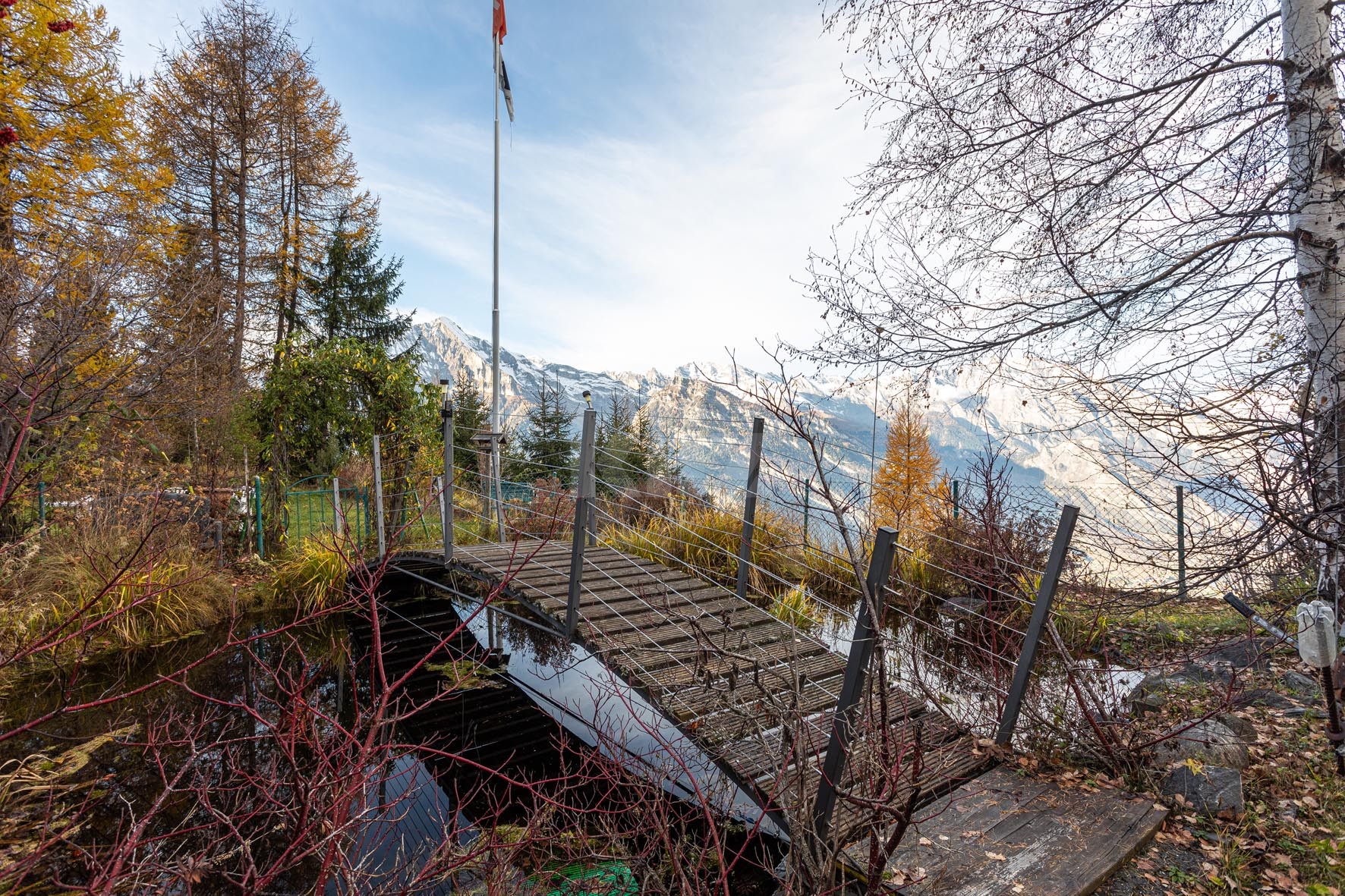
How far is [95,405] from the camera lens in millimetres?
6164

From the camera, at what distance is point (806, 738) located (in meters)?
2.01

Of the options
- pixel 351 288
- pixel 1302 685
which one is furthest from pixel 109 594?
pixel 351 288

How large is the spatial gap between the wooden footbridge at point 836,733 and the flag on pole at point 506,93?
9154mm

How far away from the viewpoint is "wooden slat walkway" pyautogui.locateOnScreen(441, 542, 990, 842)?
2211 millimetres

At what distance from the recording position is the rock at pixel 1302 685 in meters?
3.49

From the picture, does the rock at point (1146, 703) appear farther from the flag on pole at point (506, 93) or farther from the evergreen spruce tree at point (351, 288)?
the evergreen spruce tree at point (351, 288)

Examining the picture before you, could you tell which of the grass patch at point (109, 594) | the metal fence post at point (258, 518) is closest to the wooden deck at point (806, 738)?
the grass patch at point (109, 594)

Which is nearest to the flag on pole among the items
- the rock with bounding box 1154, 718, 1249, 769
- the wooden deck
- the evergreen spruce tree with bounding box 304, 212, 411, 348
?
the evergreen spruce tree with bounding box 304, 212, 411, 348

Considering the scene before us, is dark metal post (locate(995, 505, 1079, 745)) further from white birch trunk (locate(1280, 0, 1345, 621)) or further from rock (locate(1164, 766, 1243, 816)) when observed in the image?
white birch trunk (locate(1280, 0, 1345, 621))

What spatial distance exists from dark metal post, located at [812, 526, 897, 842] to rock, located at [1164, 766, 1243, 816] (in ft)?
5.07

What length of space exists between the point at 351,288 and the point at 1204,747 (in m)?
16.5

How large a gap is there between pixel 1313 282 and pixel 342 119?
17.1 meters

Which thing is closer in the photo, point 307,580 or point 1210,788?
point 1210,788

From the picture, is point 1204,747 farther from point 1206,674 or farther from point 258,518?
point 258,518
